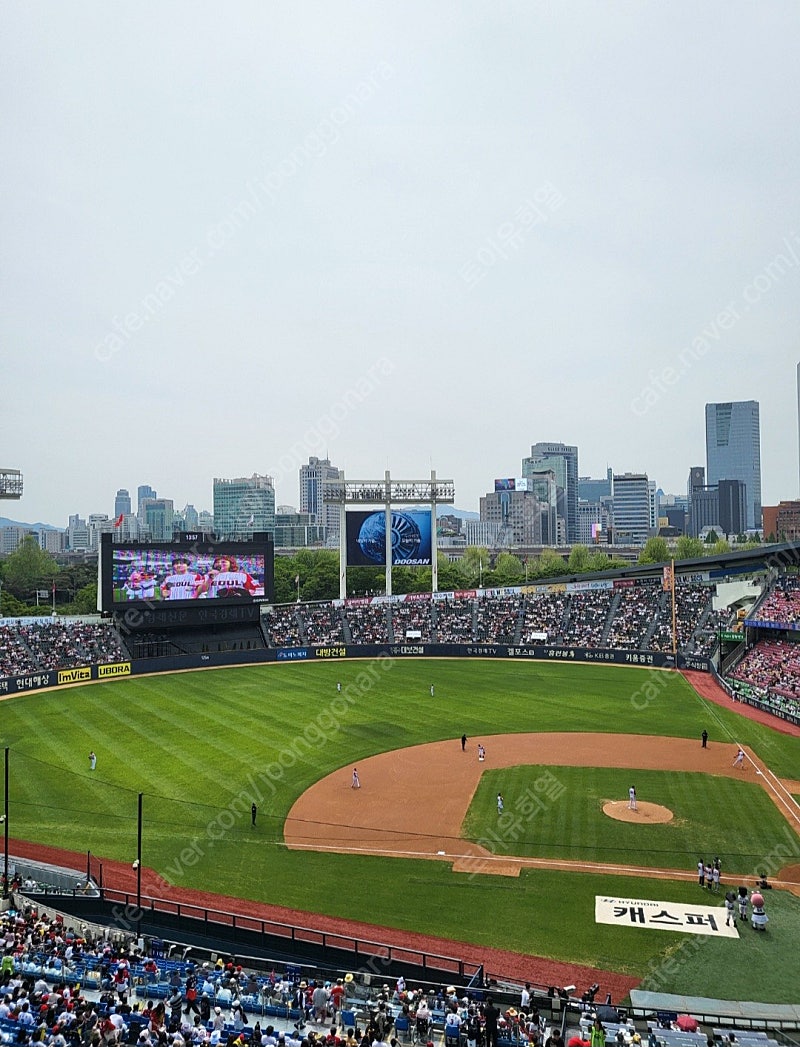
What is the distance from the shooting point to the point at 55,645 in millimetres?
60906

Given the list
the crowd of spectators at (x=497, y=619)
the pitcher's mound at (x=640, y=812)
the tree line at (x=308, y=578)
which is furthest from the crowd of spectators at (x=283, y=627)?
the pitcher's mound at (x=640, y=812)

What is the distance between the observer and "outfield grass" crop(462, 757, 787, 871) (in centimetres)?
2567

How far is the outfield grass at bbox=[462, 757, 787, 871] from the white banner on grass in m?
2.49

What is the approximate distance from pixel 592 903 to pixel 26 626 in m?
54.0

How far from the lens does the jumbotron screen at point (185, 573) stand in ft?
204

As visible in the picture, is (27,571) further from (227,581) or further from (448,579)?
(227,581)

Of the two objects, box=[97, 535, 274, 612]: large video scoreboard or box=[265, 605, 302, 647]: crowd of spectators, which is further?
box=[265, 605, 302, 647]: crowd of spectators

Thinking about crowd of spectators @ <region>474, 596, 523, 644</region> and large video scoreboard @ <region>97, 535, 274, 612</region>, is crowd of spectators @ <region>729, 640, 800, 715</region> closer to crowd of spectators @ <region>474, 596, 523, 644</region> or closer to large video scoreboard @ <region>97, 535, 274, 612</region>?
crowd of spectators @ <region>474, 596, 523, 644</region>

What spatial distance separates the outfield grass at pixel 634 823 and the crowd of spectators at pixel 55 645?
37.2 m

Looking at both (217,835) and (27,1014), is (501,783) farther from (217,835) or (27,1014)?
(27,1014)

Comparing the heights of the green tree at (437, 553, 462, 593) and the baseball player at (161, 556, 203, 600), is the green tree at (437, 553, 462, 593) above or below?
below

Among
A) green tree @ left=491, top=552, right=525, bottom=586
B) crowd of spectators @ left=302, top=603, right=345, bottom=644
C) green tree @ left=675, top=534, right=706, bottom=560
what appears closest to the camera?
crowd of spectators @ left=302, top=603, right=345, bottom=644

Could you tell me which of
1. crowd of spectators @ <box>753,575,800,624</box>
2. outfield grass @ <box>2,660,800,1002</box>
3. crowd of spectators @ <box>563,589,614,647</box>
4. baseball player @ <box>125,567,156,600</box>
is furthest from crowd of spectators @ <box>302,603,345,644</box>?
crowd of spectators @ <box>753,575,800,624</box>

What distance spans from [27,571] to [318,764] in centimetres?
12068
